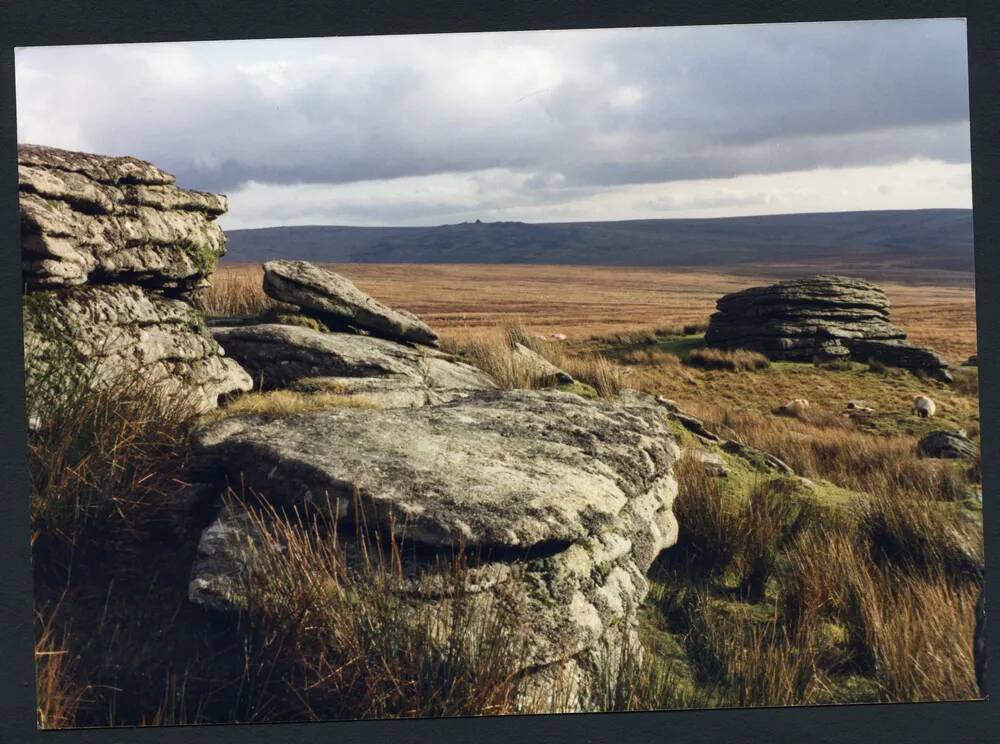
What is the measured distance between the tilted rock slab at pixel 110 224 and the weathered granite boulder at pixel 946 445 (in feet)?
18.8

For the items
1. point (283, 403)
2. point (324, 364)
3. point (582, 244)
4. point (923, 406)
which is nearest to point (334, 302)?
point (324, 364)

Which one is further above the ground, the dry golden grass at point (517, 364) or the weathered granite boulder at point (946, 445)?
the dry golden grass at point (517, 364)

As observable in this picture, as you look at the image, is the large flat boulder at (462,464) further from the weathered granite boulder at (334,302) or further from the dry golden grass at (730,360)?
the dry golden grass at (730,360)

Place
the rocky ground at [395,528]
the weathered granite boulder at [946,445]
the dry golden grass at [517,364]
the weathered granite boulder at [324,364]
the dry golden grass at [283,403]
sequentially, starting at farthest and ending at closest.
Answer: the dry golden grass at [517,364] → the weathered granite boulder at [324,364] → the weathered granite boulder at [946,445] → the dry golden grass at [283,403] → the rocky ground at [395,528]

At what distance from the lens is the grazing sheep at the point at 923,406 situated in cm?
848

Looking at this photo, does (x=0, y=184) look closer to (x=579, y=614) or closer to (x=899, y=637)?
(x=579, y=614)

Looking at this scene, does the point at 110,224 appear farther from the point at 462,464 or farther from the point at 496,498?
the point at 496,498

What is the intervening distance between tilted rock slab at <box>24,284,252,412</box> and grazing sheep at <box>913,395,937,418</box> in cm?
596

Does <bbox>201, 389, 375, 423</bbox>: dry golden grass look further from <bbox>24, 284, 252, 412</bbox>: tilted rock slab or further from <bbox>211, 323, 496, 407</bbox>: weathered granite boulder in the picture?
<bbox>211, 323, 496, 407</bbox>: weathered granite boulder

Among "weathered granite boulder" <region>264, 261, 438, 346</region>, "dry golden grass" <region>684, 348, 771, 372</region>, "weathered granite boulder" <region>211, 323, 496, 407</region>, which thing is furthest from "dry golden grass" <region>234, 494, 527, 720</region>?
"dry golden grass" <region>684, 348, 771, 372</region>

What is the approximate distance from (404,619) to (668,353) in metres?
9.36

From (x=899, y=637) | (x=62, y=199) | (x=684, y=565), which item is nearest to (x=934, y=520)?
(x=899, y=637)

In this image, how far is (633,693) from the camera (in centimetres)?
491

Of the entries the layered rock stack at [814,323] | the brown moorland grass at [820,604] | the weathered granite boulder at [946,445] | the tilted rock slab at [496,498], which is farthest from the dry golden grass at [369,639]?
the layered rock stack at [814,323]
